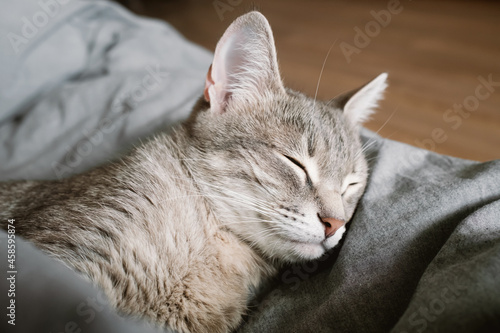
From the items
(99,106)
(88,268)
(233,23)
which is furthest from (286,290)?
(99,106)

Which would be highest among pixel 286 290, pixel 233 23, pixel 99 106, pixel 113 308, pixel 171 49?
pixel 233 23

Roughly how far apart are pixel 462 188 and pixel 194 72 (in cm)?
138

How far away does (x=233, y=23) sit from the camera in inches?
41.6

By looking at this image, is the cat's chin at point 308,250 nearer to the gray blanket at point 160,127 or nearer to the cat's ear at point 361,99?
the gray blanket at point 160,127

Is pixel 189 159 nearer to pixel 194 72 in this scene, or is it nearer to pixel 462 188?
pixel 462 188
